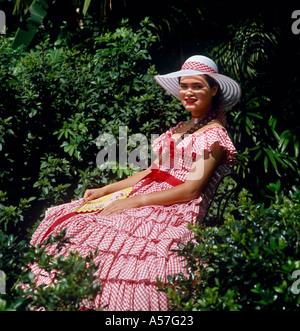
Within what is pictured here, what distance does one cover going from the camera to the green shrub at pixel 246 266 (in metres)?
1.77

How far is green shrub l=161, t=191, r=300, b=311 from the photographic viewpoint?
177cm

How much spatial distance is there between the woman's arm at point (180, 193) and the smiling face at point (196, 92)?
1.36 ft

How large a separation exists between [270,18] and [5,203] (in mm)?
3597

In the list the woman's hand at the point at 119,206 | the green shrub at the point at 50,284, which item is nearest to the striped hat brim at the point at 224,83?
the woman's hand at the point at 119,206

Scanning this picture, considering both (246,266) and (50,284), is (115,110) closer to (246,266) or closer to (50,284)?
(50,284)

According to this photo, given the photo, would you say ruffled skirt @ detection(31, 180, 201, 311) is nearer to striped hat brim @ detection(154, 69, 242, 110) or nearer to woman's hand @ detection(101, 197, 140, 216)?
woman's hand @ detection(101, 197, 140, 216)

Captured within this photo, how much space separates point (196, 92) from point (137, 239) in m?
1.25

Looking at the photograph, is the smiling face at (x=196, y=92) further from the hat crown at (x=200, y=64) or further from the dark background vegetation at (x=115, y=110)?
the dark background vegetation at (x=115, y=110)

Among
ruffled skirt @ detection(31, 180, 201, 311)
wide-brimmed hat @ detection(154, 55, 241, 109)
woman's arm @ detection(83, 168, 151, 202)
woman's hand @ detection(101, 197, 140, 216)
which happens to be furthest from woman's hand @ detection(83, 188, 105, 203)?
wide-brimmed hat @ detection(154, 55, 241, 109)

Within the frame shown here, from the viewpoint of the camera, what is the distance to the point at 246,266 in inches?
72.8

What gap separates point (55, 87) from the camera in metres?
3.95

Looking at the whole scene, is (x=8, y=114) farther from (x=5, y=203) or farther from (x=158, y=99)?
(x=158, y=99)

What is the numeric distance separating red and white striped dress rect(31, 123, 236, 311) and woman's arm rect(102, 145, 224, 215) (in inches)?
2.0
